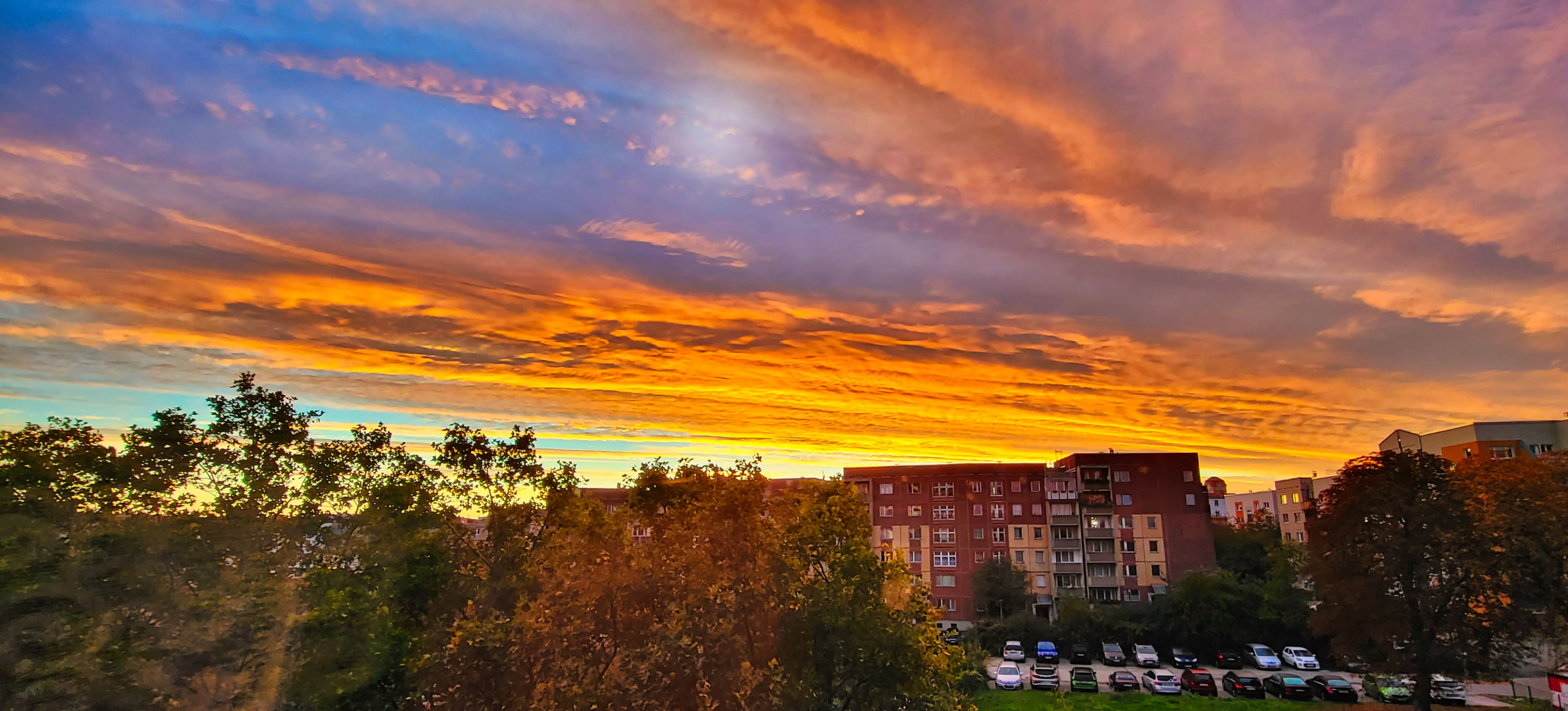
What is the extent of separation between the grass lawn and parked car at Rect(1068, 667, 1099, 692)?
75 cm

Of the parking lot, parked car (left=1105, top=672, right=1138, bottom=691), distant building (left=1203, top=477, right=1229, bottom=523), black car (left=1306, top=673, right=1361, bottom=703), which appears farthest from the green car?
distant building (left=1203, top=477, right=1229, bottom=523)

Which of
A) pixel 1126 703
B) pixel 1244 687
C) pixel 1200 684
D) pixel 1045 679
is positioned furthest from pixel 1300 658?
pixel 1045 679

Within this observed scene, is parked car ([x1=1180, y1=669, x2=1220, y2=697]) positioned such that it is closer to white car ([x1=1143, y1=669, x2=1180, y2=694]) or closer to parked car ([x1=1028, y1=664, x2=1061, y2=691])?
white car ([x1=1143, y1=669, x2=1180, y2=694])

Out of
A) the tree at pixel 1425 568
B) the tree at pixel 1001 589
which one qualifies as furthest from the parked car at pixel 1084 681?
the tree at pixel 1001 589

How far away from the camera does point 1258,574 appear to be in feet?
210

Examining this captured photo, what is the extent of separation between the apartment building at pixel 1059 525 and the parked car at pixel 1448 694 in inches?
1195

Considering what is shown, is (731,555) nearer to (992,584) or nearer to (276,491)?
(276,491)

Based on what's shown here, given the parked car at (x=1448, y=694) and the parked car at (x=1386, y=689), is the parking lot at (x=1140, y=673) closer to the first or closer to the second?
the parked car at (x=1386, y=689)

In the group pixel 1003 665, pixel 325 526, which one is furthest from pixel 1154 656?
pixel 325 526

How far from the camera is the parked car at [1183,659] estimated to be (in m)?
49.0

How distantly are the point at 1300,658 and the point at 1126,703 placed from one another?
18.0m

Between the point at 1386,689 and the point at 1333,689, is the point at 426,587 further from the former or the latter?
the point at 1386,689

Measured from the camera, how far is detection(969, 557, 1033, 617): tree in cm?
6128

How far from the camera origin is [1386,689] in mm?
35969
